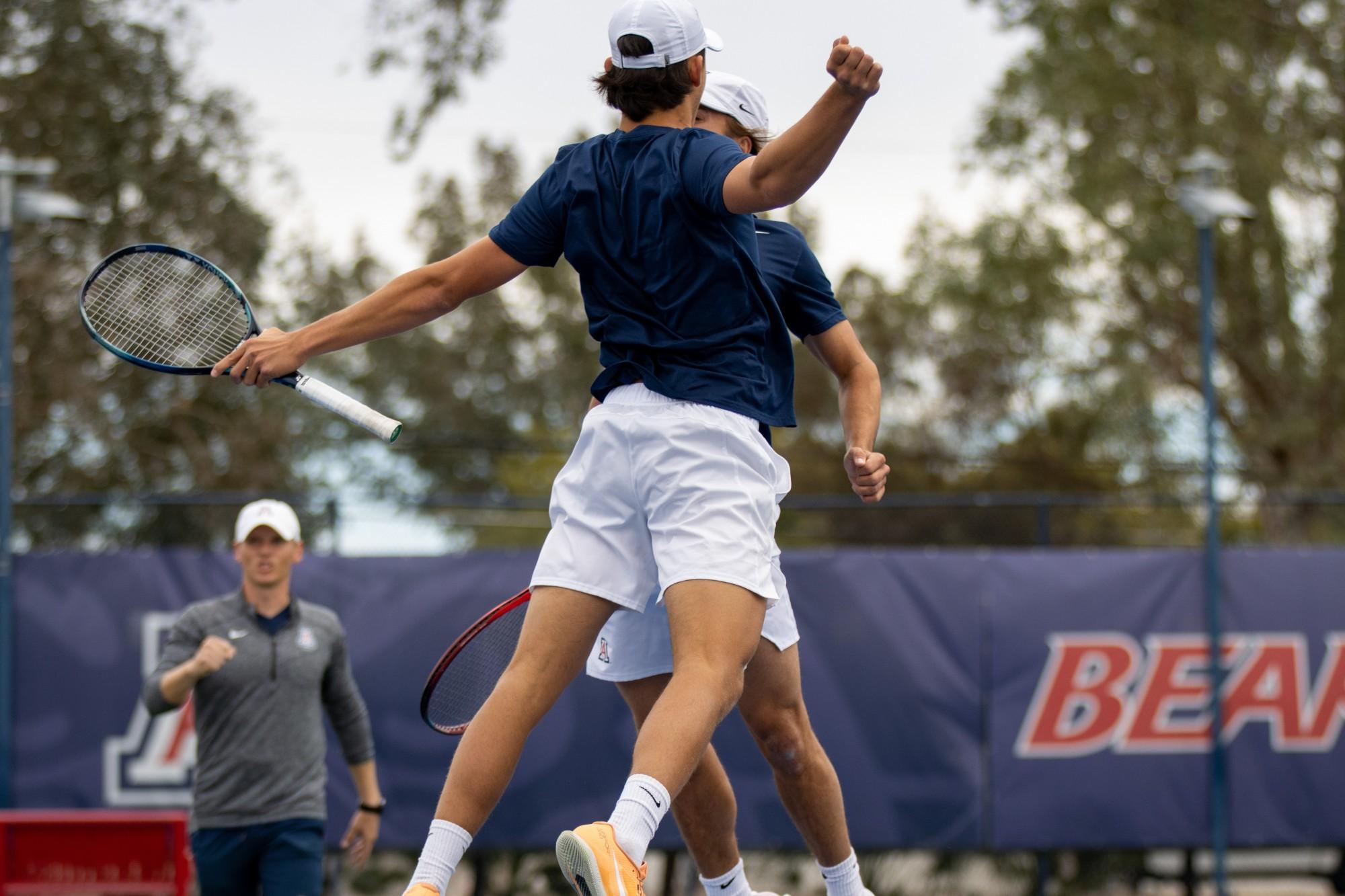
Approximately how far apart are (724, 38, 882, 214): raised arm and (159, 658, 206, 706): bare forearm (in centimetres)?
393

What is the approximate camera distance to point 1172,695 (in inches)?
388

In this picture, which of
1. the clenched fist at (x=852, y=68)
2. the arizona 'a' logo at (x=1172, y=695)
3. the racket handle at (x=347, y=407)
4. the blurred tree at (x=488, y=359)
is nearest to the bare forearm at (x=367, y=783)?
the racket handle at (x=347, y=407)

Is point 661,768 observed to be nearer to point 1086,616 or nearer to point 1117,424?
point 1086,616

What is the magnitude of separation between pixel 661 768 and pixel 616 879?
10.2 inches

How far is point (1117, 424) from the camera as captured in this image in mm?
22359

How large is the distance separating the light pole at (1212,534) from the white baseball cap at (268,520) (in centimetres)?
608

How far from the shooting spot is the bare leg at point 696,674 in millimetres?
3152

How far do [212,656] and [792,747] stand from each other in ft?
10.3

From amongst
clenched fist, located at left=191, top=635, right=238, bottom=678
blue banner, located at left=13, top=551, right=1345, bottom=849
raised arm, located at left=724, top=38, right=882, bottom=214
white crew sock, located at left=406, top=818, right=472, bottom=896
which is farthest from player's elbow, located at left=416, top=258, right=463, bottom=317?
blue banner, located at left=13, top=551, right=1345, bottom=849

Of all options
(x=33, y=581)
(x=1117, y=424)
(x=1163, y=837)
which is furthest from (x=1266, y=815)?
(x=1117, y=424)

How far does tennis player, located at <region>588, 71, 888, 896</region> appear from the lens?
12.4ft

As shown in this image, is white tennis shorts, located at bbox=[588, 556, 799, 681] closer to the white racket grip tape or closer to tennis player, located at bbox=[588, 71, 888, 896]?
tennis player, located at bbox=[588, 71, 888, 896]

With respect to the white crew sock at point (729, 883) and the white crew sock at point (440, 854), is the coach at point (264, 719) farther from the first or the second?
the white crew sock at point (440, 854)

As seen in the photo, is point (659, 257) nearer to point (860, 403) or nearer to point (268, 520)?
point (860, 403)
